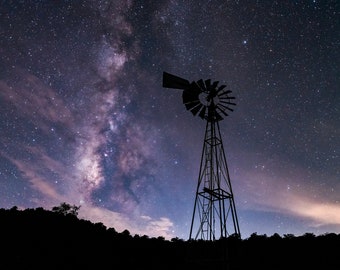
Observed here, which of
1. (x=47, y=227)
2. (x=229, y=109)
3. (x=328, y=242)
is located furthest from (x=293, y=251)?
(x=47, y=227)

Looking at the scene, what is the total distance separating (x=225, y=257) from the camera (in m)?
16.3

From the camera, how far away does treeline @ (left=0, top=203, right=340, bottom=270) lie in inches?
909

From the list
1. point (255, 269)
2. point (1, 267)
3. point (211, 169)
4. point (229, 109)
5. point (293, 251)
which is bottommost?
point (1, 267)

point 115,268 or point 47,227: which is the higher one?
point 47,227

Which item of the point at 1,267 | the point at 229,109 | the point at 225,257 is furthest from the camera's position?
the point at 1,267

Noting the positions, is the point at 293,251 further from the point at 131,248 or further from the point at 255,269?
the point at 131,248

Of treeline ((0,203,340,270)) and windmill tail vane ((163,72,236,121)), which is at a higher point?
windmill tail vane ((163,72,236,121))

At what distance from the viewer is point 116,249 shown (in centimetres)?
2886

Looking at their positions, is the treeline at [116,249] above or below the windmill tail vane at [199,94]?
below

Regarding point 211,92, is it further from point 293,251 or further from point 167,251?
point 167,251

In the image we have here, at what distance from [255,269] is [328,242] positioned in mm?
7113

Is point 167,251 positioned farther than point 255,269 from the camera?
Yes

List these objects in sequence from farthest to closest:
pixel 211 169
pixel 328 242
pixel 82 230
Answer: pixel 82 230, pixel 328 242, pixel 211 169

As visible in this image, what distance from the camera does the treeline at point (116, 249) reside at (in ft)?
75.7
